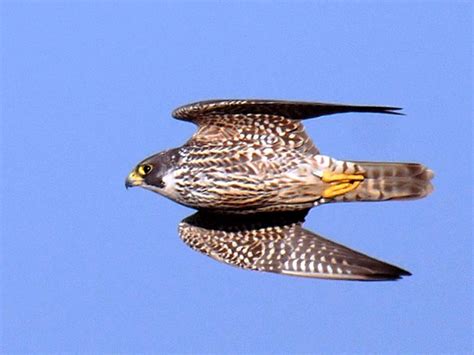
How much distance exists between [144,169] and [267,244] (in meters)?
1.67

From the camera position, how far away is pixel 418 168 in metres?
13.1

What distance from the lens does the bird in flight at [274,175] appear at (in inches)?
517

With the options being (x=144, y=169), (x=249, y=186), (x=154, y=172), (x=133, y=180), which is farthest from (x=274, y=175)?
(x=133, y=180)

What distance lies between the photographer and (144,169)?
13.8 metres

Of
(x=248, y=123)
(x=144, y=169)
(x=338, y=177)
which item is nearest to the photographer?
(x=338, y=177)

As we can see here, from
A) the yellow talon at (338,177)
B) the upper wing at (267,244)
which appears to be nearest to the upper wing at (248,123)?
the yellow talon at (338,177)

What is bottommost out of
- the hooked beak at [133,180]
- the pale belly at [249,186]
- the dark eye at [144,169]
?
the pale belly at [249,186]

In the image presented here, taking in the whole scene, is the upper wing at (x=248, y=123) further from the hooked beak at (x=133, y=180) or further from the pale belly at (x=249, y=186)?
the hooked beak at (x=133, y=180)

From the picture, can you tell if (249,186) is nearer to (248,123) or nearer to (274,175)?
(274,175)

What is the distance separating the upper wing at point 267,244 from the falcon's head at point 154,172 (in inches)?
32.7

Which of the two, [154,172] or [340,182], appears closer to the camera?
[340,182]

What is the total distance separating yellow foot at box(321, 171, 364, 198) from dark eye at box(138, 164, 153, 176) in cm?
201

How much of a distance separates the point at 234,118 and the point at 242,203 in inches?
37.8

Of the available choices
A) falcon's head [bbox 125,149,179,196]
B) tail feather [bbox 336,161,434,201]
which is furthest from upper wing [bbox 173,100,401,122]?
tail feather [bbox 336,161,434,201]
